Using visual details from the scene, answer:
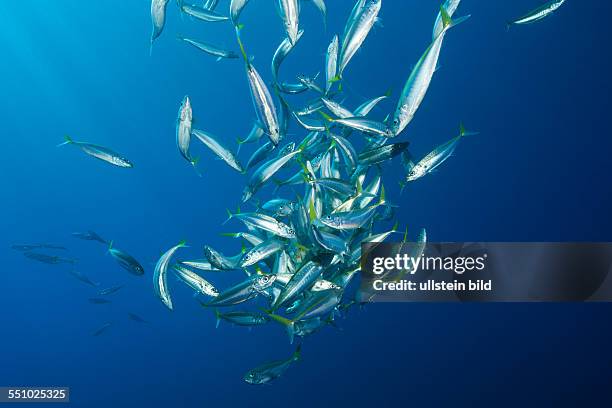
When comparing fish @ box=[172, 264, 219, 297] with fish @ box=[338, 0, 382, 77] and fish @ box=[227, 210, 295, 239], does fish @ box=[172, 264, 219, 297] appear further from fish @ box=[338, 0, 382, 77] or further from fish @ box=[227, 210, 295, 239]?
fish @ box=[338, 0, 382, 77]

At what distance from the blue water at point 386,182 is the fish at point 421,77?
7.41 metres

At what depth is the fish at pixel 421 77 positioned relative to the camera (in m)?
2.45

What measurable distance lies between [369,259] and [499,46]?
8.87 metres

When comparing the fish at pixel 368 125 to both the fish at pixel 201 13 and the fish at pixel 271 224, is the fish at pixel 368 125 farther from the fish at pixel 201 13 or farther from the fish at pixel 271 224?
the fish at pixel 201 13

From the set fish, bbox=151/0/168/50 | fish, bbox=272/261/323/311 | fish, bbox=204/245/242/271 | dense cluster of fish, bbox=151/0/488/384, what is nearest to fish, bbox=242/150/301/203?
dense cluster of fish, bbox=151/0/488/384

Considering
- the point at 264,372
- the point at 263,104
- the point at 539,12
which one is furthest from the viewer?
the point at 264,372


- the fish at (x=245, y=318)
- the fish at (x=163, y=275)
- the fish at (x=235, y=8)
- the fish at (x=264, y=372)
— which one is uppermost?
the fish at (x=235, y=8)

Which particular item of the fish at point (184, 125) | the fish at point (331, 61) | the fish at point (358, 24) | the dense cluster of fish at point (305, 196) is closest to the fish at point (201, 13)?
the dense cluster of fish at point (305, 196)

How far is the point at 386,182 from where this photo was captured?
33.0 feet

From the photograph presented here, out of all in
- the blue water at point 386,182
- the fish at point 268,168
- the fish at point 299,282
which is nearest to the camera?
the fish at point 299,282

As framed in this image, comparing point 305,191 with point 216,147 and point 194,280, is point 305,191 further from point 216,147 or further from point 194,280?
point 194,280

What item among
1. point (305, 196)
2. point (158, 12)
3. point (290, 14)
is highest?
point (158, 12)

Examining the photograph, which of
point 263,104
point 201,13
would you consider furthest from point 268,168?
point 201,13

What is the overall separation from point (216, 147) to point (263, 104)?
2.52 ft
